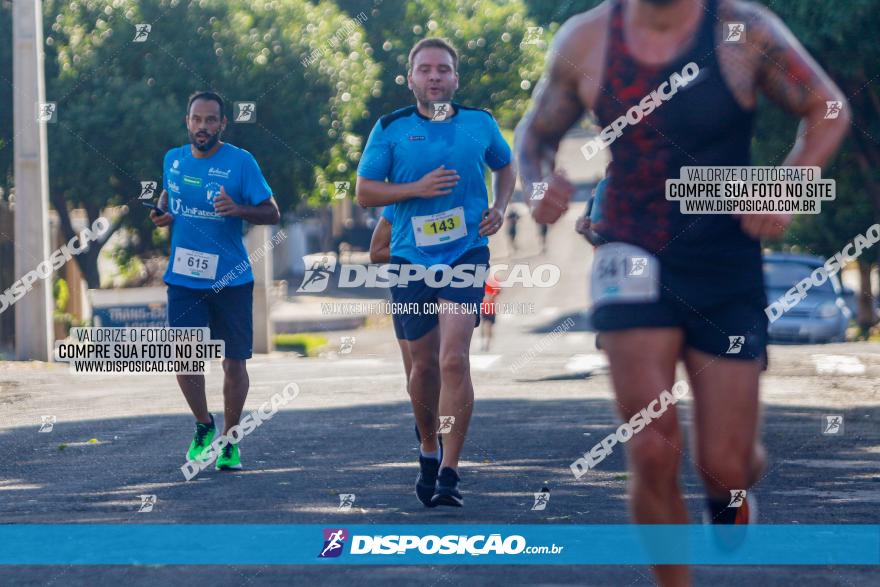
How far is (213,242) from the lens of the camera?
27.6ft

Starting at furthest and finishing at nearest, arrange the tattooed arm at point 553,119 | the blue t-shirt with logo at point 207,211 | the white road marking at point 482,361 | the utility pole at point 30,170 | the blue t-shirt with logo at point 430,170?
the utility pole at point 30,170
the white road marking at point 482,361
the blue t-shirt with logo at point 207,211
the blue t-shirt with logo at point 430,170
the tattooed arm at point 553,119

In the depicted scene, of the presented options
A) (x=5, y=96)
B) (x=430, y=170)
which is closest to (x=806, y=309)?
(x=5, y=96)

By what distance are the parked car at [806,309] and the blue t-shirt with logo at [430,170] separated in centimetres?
1855

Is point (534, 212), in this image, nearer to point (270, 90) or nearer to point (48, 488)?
point (48, 488)

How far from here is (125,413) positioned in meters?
12.5

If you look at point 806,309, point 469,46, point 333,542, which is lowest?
point 806,309

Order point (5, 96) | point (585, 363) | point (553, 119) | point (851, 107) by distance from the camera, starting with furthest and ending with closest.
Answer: point (5, 96), point (585, 363), point (851, 107), point (553, 119)

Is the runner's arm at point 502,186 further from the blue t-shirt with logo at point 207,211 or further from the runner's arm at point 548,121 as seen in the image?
the runner's arm at point 548,121

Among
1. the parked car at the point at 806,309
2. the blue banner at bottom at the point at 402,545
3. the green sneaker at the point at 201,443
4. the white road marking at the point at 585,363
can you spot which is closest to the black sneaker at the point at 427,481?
the blue banner at bottom at the point at 402,545

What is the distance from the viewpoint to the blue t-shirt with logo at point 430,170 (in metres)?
7.12

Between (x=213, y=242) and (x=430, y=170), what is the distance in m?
1.70

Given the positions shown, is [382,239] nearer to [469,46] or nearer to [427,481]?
[427,481]

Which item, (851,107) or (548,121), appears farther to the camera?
(851,107)

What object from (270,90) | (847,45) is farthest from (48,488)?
(270,90)
